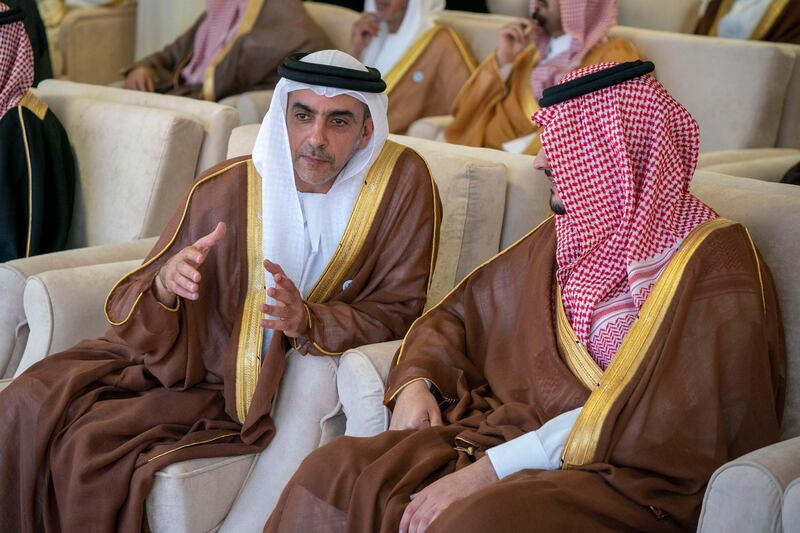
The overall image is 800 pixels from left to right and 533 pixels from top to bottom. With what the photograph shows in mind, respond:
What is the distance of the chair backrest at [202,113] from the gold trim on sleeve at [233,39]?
154 centimetres

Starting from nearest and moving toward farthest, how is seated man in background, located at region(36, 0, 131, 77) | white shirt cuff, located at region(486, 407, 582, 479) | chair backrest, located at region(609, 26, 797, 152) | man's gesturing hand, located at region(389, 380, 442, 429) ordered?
white shirt cuff, located at region(486, 407, 582, 479)
man's gesturing hand, located at region(389, 380, 442, 429)
chair backrest, located at region(609, 26, 797, 152)
seated man in background, located at region(36, 0, 131, 77)

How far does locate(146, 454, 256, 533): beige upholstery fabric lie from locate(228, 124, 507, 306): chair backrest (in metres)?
0.84

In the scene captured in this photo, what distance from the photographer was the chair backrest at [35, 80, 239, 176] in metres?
3.83

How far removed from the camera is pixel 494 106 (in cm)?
509

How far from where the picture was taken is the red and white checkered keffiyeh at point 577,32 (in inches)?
188

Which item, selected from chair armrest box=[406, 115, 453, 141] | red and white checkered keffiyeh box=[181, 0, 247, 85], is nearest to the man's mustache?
chair armrest box=[406, 115, 453, 141]

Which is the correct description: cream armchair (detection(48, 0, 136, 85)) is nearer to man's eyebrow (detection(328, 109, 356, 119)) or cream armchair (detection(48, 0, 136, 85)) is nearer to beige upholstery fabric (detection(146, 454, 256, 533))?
man's eyebrow (detection(328, 109, 356, 119))

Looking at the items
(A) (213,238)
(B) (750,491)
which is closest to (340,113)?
(A) (213,238)

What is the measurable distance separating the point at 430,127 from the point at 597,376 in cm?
293

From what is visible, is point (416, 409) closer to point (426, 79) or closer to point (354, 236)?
point (354, 236)

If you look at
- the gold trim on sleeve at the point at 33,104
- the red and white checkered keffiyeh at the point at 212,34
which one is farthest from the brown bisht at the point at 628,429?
the red and white checkered keffiyeh at the point at 212,34

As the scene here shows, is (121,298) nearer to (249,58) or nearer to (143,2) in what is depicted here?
(249,58)

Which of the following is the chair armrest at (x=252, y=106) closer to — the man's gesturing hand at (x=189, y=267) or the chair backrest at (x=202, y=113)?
the chair backrest at (x=202, y=113)

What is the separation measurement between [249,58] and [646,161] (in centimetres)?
364
